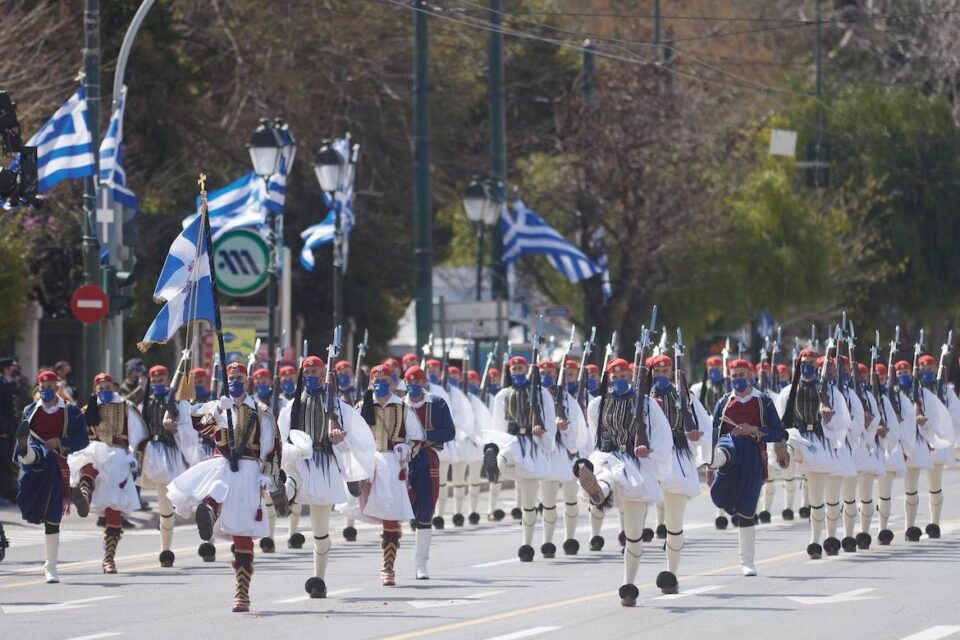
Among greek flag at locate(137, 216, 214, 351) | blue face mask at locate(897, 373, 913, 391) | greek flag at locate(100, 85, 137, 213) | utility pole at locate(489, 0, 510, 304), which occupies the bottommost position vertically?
blue face mask at locate(897, 373, 913, 391)

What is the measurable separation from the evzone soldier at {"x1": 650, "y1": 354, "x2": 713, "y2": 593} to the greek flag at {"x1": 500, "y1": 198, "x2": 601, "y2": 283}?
17.5 metres

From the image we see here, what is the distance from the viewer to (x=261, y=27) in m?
41.2

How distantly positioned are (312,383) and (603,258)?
82.5 feet

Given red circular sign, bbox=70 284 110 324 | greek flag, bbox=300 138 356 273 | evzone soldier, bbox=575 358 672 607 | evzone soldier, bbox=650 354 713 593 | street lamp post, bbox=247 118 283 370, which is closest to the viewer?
evzone soldier, bbox=575 358 672 607

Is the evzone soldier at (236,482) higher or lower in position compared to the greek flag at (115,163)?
lower

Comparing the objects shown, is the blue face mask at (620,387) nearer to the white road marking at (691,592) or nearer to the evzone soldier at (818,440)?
the white road marking at (691,592)

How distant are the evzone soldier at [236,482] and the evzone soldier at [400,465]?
1.58 meters

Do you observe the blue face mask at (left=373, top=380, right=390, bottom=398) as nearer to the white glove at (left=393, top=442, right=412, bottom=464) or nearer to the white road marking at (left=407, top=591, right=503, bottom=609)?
the white glove at (left=393, top=442, right=412, bottom=464)

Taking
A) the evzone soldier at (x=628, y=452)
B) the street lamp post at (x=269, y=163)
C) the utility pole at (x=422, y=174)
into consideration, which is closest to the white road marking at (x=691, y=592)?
the evzone soldier at (x=628, y=452)

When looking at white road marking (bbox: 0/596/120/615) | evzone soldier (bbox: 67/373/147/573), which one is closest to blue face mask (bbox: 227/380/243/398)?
white road marking (bbox: 0/596/120/615)

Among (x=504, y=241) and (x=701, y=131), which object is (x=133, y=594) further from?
(x=701, y=131)

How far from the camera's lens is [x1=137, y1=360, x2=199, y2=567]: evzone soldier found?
2136 cm

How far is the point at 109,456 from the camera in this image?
20.5 m

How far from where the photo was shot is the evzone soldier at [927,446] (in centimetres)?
2231
